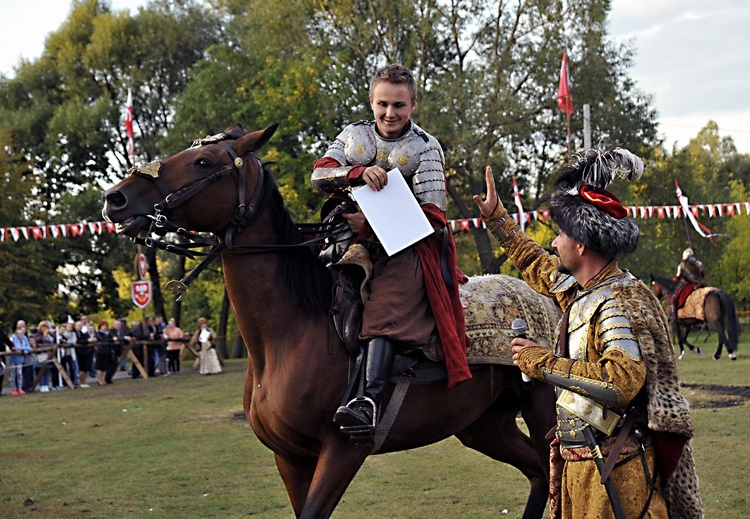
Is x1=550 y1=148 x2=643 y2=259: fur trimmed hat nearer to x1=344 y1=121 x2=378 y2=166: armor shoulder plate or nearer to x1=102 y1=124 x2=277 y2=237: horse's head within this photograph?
x1=344 y1=121 x2=378 y2=166: armor shoulder plate

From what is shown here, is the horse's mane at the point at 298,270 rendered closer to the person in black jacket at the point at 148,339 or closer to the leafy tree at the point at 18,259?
the person in black jacket at the point at 148,339

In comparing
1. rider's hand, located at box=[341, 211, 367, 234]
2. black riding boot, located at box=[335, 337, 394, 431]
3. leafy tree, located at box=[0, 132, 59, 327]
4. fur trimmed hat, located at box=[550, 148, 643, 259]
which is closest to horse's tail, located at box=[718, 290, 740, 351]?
rider's hand, located at box=[341, 211, 367, 234]

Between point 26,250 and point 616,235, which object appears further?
point 26,250

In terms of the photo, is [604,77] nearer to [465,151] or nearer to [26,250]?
[465,151]

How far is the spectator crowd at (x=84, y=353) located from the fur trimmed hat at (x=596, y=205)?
64.0 ft

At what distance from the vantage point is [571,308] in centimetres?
356

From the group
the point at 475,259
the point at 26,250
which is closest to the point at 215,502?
the point at 26,250

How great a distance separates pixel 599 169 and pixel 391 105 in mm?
1692

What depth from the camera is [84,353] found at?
23.9m

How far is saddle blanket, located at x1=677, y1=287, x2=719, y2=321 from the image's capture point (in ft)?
69.0

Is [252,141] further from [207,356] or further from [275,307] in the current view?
[207,356]

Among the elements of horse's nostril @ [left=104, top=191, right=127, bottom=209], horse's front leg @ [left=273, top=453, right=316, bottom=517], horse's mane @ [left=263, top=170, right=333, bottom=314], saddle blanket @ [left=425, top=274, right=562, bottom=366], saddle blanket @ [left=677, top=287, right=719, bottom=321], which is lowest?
saddle blanket @ [left=677, top=287, right=719, bottom=321]

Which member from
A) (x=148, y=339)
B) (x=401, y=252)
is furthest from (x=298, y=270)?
(x=148, y=339)

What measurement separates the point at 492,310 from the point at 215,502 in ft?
11.4
